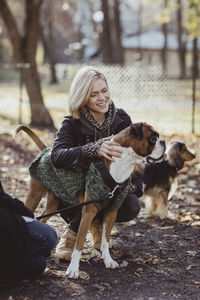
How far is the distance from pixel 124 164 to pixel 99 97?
0.68 meters

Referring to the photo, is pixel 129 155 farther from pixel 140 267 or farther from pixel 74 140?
pixel 140 267

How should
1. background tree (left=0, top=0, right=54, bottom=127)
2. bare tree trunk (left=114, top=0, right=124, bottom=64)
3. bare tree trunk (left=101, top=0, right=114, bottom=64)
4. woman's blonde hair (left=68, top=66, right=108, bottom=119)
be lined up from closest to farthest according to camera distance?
woman's blonde hair (left=68, top=66, right=108, bottom=119) → background tree (left=0, top=0, right=54, bottom=127) → bare tree trunk (left=101, top=0, right=114, bottom=64) → bare tree trunk (left=114, top=0, right=124, bottom=64)

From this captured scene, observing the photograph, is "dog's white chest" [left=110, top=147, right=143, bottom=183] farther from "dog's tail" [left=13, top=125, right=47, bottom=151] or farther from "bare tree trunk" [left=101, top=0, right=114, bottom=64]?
"bare tree trunk" [left=101, top=0, right=114, bottom=64]

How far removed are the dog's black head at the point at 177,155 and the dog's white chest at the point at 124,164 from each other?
2.33 meters

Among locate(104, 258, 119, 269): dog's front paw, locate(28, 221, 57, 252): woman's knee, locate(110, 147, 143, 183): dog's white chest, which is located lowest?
locate(104, 258, 119, 269): dog's front paw

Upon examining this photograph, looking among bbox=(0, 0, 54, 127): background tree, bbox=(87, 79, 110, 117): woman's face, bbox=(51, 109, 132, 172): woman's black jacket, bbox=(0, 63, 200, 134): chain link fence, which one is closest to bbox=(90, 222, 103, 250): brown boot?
bbox=(51, 109, 132, 172): woman's black jacket

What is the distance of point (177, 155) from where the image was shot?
19.3 ft

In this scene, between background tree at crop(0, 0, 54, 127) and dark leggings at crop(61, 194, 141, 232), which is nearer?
dark leggings at crop(61, 194, 141, 232)

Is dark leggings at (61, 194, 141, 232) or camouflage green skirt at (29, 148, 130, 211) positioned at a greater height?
camouflage green skirt at (29, 148, 130, 211)

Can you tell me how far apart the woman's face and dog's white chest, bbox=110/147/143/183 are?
587mm

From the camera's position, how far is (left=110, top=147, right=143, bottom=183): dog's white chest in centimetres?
350

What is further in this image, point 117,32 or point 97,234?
point 117,32

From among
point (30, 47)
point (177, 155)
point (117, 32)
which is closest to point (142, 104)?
point (30, 47)

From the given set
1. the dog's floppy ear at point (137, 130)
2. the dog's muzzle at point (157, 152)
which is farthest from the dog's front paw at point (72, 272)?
the dog's floppy ear at point (137, 130)
